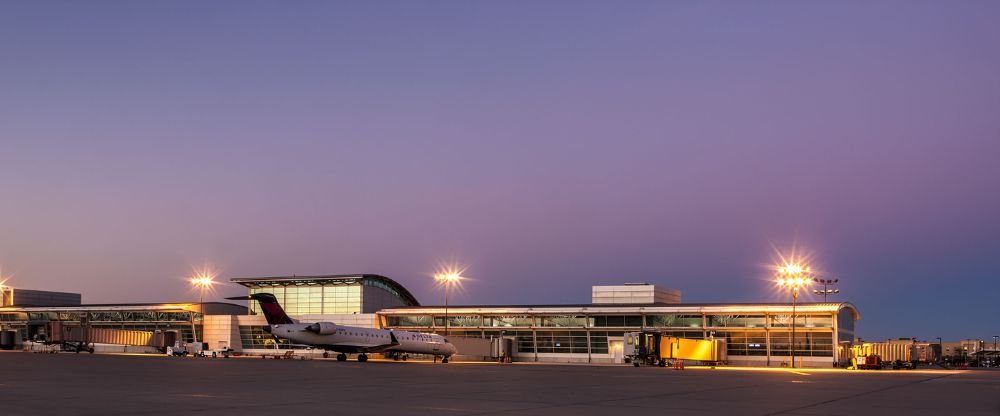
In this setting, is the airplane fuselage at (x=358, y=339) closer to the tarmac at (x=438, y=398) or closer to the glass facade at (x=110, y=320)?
the tarmac at (x=438, y=398)

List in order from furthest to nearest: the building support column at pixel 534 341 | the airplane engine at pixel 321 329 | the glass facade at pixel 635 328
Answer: the building support column at pixel 534 341 → the glass facade at pixel 635 328 → the airplane engine at pixel 321 329

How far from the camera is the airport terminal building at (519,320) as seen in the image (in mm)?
102188

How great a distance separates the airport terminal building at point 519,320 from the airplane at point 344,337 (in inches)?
479

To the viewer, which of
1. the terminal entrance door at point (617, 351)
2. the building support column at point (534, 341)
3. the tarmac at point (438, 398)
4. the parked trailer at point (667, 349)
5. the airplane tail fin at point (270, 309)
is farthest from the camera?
the building support column at point (534, 341)

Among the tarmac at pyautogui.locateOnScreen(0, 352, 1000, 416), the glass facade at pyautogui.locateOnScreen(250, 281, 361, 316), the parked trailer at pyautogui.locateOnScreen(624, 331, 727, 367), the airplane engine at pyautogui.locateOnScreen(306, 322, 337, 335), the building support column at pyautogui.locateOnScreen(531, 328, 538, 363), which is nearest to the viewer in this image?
the tarmac at pyautogui.locateOnScreen(0, 352, 1000, 416)

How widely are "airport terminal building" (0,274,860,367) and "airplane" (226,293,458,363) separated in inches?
479

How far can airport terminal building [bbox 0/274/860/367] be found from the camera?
10219 centimetres

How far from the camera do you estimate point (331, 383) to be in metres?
38.3

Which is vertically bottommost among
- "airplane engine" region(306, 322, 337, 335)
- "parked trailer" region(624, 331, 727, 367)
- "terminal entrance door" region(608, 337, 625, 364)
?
"terminal entrance door" region(608, 337, 625, 364)

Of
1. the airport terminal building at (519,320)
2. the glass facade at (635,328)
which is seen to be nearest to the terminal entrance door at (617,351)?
the airport terminal building at (519,320)

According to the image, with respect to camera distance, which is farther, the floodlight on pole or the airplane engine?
the floodlight on pole

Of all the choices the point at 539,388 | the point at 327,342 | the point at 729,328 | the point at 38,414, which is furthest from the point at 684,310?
the point at 38,414

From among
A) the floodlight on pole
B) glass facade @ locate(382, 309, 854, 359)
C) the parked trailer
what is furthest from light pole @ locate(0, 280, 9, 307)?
the parked trailer

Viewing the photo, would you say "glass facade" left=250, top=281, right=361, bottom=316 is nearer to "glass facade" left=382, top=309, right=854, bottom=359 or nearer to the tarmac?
"glass facade" left=382, top=309, right=854, bottom=359
